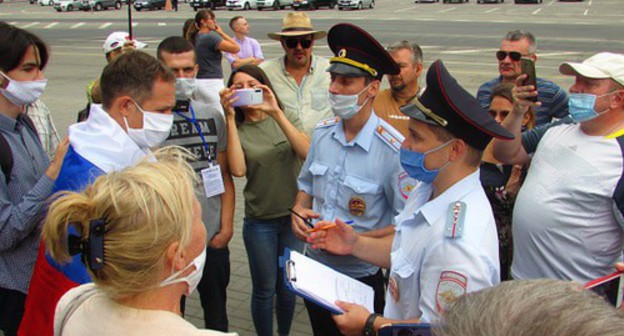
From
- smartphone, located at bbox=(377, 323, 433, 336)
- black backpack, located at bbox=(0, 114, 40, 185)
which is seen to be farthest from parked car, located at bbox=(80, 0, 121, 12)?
smartphone, located at bbox=(377, 323, 433, 336)

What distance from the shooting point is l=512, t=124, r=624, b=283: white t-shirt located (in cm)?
282

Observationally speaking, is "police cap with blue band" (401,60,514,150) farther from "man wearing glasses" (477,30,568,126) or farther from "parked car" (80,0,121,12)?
"parked car" (80,0,121,12)

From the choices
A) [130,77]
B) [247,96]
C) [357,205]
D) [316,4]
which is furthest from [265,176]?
[316,4]

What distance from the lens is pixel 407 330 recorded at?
2.00m

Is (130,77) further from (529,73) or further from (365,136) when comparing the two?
(529,73)

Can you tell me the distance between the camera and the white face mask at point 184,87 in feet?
12.6

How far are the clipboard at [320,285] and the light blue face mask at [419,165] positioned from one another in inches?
25.9

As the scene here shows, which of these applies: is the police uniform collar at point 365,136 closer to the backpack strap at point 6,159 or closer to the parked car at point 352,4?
the backpack strap at point 6,159

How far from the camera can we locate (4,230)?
9.38 ft

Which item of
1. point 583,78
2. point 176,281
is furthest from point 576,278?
point 176,281

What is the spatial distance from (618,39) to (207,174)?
67.5 ft

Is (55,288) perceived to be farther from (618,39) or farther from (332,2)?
(332,2)

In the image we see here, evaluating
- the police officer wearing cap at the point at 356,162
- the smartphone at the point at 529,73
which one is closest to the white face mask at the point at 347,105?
→ the police officer wearing cap at the point at 356,162

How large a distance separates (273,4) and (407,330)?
3743 cm
